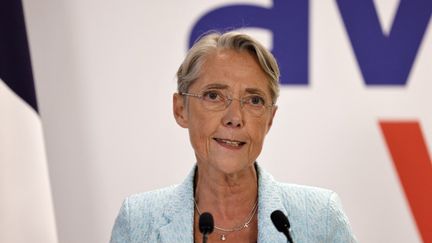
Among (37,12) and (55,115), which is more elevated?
(37,12)

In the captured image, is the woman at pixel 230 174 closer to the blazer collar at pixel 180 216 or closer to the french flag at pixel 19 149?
the blazer collar at pixel 180 216

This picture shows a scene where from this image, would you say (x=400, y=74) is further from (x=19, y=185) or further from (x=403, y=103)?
(x=19, y=185)

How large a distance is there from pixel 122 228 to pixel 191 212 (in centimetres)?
22

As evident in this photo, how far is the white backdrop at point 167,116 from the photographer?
3270 millimetres

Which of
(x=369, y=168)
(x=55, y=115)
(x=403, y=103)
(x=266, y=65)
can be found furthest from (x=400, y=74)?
(x=55, y=115)

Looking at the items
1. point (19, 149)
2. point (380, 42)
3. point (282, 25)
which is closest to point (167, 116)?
point (282, 25)

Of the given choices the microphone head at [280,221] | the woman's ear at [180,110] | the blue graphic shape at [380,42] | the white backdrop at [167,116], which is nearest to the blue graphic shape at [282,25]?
the white backdrop at [167,116]

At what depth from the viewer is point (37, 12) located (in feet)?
10.7

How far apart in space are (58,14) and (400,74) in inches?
60.2

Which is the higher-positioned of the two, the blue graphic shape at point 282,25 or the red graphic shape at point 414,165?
the blue graphic shape at point 282,25

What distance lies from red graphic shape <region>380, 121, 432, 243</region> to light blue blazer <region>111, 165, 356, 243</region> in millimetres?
1146

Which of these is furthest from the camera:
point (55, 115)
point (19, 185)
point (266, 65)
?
point (55, 115)

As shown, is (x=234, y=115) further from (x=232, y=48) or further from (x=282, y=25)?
(x=282, y=25)

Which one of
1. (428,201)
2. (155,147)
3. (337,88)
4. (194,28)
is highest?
(194,28)
